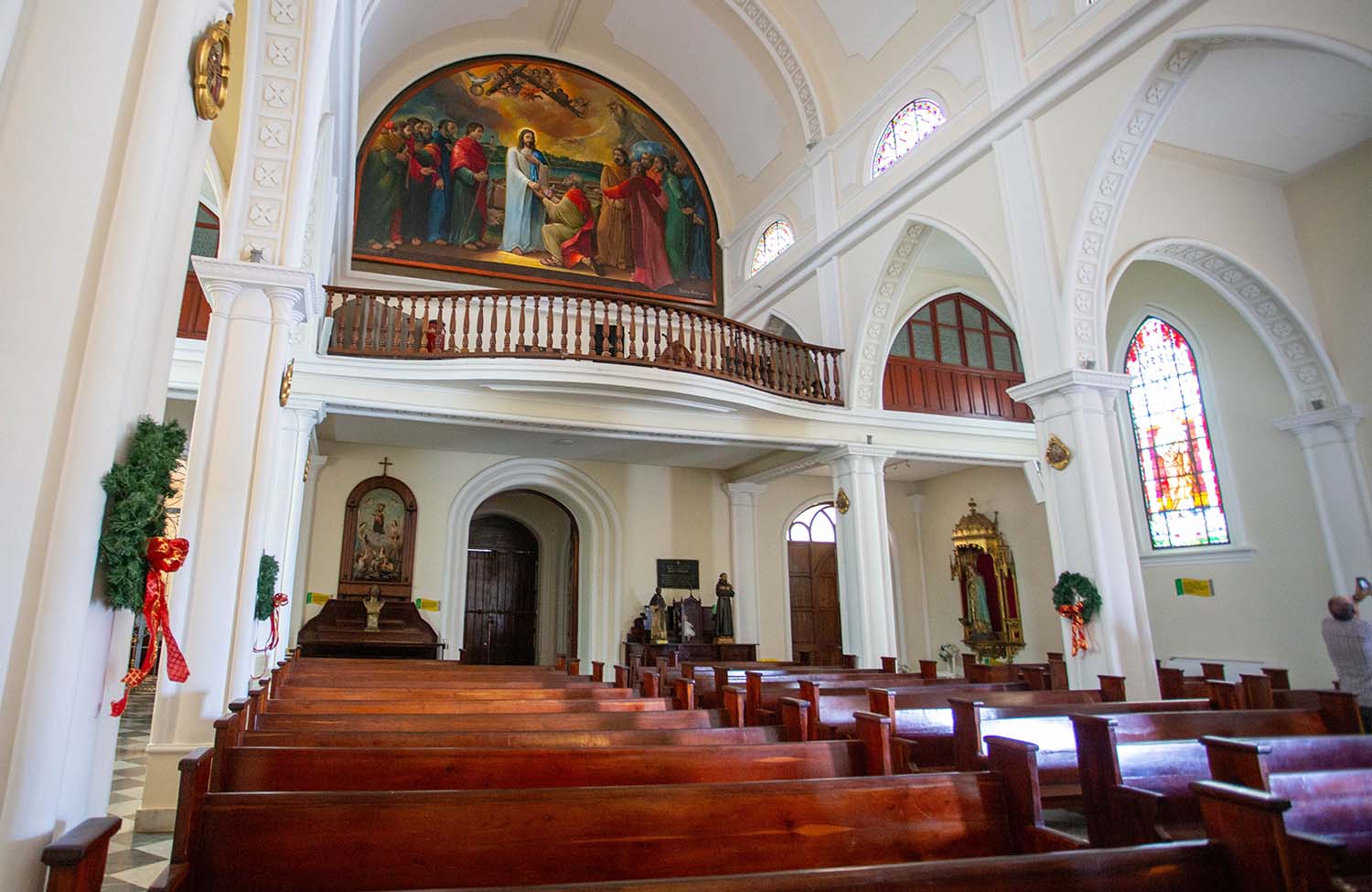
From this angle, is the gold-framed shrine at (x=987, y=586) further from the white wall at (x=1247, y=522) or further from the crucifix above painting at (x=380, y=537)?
the crucifix above painting at (x=380, y=537)

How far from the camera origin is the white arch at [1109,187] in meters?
7.17

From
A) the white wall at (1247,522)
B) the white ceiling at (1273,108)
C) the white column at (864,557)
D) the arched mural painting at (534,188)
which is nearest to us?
the white ceiling at (1273,108)

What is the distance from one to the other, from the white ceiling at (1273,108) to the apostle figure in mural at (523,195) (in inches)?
369

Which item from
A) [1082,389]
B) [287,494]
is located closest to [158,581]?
[287,494]

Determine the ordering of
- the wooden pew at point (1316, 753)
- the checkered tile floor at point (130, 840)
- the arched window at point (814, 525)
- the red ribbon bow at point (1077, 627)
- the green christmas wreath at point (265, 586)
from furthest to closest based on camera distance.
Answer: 1. the arched window at point (814, 525)
2. the red ribbon bow at point (1077, 627)
3. the green christmas wreath at point (265, 586)
4. the checkered tile floor at point (130, 840)
5. the wooden pew at point (1316, 753)

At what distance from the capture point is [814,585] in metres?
14.8

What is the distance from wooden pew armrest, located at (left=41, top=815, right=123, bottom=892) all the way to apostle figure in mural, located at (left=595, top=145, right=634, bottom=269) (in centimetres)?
1285

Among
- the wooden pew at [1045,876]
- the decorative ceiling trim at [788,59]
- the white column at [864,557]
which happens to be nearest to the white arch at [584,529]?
the white column at [864,557]

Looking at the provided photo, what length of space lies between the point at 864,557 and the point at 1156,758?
6.97 metres

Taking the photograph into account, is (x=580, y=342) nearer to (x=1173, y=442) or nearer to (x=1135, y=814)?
(x=1135, y=814)

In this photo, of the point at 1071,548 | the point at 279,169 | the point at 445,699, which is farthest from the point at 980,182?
the point at 445,699

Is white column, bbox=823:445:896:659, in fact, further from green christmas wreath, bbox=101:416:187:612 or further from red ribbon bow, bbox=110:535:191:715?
green christmas wreath, bbox=101:416:187:612

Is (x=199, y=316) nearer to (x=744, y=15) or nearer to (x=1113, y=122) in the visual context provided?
(x=744, y=15)

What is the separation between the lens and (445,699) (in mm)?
5277
